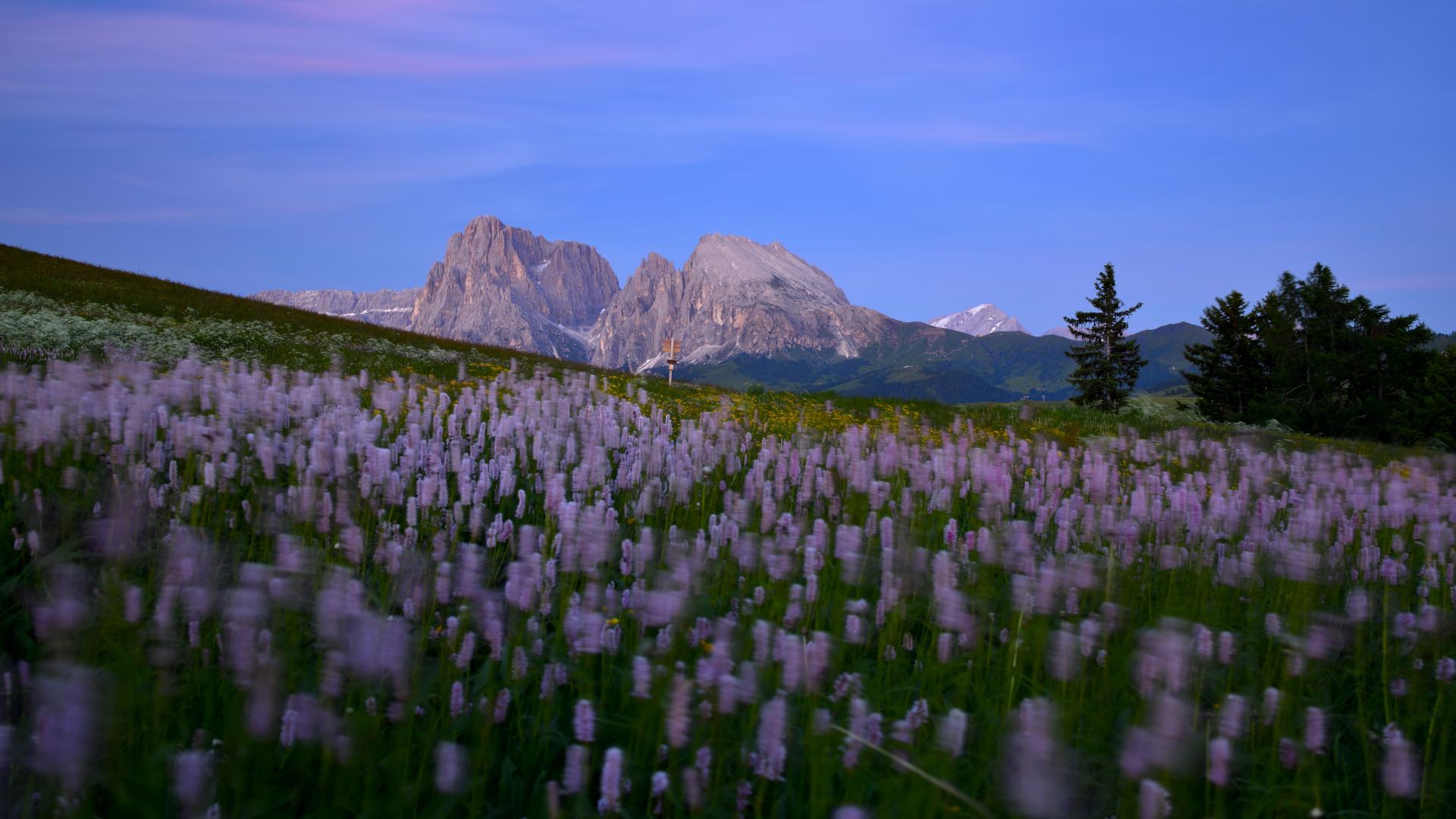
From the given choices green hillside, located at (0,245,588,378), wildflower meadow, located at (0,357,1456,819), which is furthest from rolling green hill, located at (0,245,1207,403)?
wildflower meadow, located at (0,357,1456,819)

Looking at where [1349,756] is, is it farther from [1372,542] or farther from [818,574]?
[1372,542]

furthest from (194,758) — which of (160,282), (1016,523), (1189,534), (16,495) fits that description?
(160,282)

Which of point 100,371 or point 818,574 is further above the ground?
point 100,371

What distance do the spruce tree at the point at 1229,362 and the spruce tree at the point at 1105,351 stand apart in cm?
606

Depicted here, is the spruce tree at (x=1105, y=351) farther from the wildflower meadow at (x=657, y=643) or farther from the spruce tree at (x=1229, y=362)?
the wildflower meadow at (x=657, y=643)

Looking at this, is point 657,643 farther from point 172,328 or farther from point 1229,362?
point 1229,362

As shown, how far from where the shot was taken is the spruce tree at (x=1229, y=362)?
82500 millimetres

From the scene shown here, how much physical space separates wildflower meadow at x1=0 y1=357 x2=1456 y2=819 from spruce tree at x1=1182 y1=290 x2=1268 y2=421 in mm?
86826

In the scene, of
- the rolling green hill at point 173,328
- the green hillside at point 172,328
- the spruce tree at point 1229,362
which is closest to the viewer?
the green hillside at point 172,328

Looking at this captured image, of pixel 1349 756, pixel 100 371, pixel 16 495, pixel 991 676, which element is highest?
pixel 100 371

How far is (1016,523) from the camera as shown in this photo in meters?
4.62

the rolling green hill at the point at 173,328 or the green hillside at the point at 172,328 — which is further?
the rolling green hill at the point at 173,328

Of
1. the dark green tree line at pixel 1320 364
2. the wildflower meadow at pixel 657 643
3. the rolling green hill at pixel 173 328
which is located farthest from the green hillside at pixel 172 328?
the dark green tree line at pixel 1320 364

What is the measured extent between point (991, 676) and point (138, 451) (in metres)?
5.29
